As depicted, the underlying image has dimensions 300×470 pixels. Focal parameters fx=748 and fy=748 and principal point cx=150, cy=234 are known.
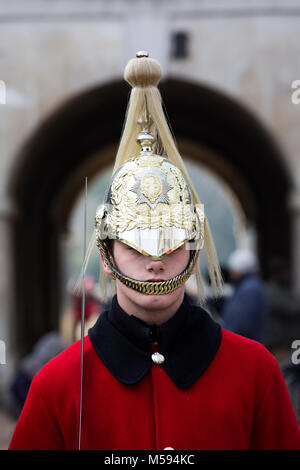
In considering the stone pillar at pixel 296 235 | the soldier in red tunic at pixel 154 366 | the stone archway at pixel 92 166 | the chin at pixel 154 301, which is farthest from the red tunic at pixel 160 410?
the stone archway at pixel 92 166

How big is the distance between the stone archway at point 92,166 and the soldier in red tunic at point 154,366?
607cm

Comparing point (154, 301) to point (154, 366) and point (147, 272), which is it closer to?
point (147, 272)

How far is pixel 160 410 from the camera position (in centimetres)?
203

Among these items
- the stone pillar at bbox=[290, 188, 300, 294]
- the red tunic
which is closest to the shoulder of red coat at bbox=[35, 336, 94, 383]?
the red tunic

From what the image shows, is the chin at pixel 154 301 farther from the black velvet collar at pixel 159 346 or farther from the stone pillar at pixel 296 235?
the stone pillar at pixel 296 235

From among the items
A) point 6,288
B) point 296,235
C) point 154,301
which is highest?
point 296,235

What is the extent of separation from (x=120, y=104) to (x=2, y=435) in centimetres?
469

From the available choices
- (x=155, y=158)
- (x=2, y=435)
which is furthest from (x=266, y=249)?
(x=155, y=158)

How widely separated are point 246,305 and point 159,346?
12.7 ft

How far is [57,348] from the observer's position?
15.2 feet

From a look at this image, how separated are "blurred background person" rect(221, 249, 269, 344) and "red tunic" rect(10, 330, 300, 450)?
359 cm

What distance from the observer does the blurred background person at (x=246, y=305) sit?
578cm

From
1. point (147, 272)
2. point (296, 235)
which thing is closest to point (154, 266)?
point (147, 272)

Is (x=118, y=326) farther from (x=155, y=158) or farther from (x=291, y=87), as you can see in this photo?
(x=291, y=87)
